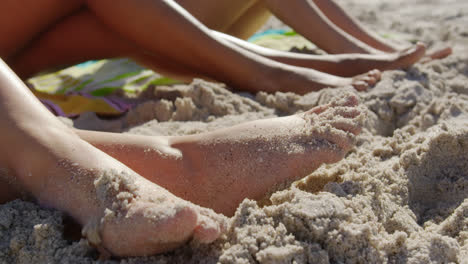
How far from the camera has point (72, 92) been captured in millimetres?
2055

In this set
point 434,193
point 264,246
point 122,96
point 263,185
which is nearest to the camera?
point 264,246

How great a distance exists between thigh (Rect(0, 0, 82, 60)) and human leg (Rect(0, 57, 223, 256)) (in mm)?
632

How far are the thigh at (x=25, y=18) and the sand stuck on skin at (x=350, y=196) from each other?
0.33 m

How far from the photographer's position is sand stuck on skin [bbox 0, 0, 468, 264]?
2.84 ft

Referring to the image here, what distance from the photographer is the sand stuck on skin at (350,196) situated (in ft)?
2.84

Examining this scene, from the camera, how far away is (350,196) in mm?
1003

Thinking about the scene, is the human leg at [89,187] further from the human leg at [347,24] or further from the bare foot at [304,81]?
the human leg at [347,24]

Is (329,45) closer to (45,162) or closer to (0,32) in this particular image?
(0,32)

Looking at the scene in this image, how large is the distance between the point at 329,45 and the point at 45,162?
1.36m

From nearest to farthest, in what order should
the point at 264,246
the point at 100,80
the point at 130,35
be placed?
the point at 264,246 → the point at 130,35 → the point at 100,80

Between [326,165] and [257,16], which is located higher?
[257,16]

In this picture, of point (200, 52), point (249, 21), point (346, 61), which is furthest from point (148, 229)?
point (249, 21)

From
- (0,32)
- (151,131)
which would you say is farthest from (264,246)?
(0,32)

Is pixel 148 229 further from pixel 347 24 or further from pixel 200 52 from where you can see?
pixel 347 24
